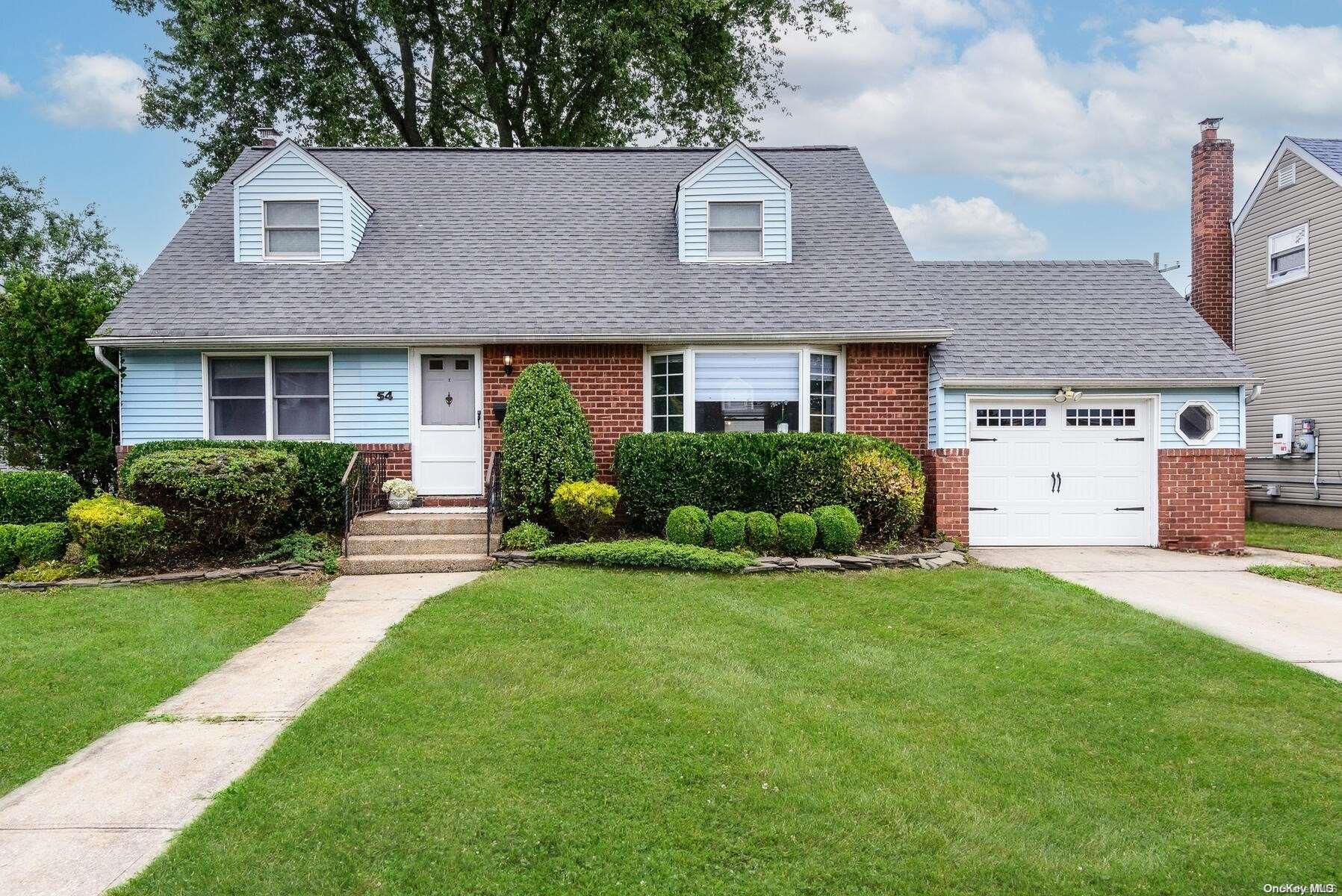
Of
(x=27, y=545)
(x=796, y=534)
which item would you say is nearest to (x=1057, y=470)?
(x=796, y=534)

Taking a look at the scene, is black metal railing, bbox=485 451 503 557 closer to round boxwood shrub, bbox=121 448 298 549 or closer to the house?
round boxwood shrub, bbox=121 448 298 549

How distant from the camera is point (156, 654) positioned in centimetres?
615

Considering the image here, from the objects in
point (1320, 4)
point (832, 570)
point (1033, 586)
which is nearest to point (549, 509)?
point (832, 570)

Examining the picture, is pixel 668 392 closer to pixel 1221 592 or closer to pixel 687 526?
pixel 687 526

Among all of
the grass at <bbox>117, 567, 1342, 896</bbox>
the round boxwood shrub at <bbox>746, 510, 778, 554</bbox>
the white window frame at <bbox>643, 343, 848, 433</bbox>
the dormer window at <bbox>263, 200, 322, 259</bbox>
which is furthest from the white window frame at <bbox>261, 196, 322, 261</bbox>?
the grass at <bbox>117, 567, 1342, 896</bbox>

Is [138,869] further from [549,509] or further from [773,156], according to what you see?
[773,156]

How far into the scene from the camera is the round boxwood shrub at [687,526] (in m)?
9.68

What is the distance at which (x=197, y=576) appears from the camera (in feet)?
28.9

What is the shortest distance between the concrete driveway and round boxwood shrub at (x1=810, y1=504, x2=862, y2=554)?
1790mm

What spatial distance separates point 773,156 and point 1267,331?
37.2 ft

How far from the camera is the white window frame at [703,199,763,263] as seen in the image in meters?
12.4

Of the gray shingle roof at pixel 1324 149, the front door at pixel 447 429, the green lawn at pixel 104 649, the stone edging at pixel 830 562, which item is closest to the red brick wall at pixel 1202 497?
the stone edging at pixel 830 562

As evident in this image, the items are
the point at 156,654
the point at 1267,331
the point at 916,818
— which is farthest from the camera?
the point at 1267,331

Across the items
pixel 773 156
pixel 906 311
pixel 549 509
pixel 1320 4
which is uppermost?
pixel 1320 4
